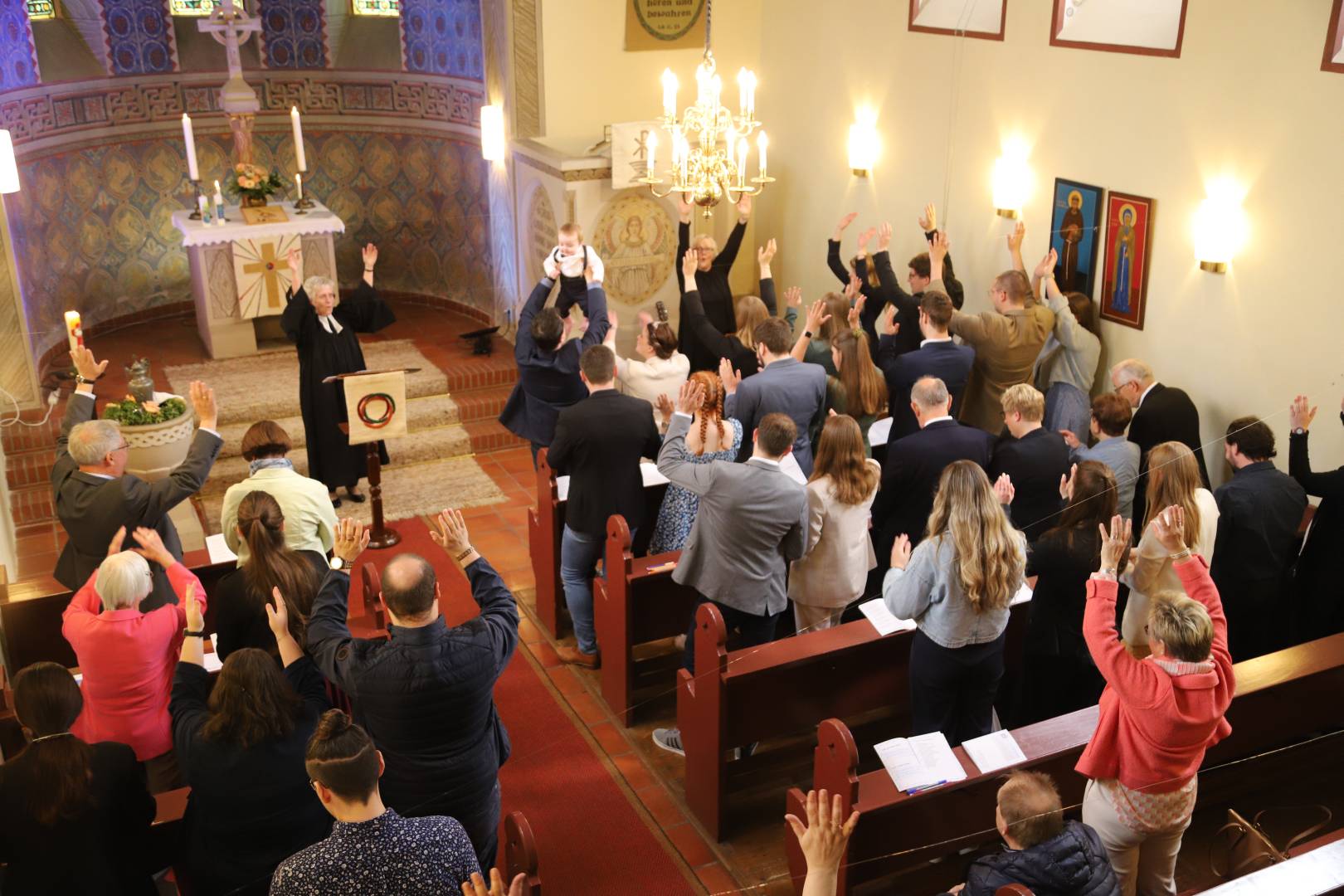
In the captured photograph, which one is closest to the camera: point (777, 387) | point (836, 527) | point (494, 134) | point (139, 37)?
point (836, 527)

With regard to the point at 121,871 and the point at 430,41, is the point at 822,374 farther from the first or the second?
the point at 430,41

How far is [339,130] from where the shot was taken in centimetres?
1195

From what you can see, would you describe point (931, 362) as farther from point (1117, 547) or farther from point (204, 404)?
point (204, 404)

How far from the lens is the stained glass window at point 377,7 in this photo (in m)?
11.7

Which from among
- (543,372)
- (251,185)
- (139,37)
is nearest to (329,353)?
(543,372)

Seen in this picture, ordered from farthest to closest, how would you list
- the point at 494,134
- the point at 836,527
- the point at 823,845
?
the point at 494,134 < the point at 836,527 < the point at 823,845

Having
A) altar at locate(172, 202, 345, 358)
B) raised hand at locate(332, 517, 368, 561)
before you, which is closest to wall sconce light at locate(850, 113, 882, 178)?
altar at locate(172, 202, 345, 358)

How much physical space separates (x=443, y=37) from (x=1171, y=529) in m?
9.39

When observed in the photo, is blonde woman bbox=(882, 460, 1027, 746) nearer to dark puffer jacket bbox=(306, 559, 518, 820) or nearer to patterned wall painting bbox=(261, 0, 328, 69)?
dark puffer jacket bbox=(306, 559, 518, 820)

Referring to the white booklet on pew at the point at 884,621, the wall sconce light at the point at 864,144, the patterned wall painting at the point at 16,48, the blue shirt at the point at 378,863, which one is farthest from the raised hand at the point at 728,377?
the patterned wall painting at the point at 16,48

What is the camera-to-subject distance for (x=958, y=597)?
165 inches

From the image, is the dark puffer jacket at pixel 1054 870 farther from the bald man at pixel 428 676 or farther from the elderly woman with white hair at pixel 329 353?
the elderly woman with white hair at pixel 329 353

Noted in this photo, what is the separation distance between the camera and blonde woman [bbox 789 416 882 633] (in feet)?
16.2

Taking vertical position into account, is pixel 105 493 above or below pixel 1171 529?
below
